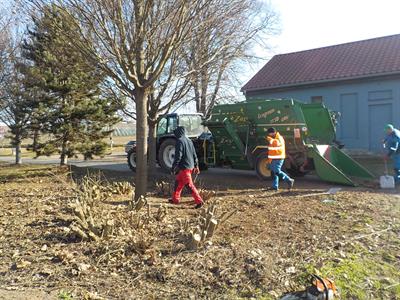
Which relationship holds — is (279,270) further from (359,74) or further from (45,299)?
(359,74)

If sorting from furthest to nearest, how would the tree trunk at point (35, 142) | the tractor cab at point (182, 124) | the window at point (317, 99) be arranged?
1. the window at point (317, 99)
2. the tree trunk at point (35, 142)
3. the tractor cab at point (182, 124)

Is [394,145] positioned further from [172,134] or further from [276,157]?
[172,134]

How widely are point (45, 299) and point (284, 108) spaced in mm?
9502

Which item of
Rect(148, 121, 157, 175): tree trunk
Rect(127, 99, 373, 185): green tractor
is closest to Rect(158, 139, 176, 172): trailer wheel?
Rect(127, 99, 373, 185): green tractor

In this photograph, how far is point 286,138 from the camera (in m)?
12.8

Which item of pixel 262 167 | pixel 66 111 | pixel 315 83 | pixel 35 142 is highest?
pixel 315 83

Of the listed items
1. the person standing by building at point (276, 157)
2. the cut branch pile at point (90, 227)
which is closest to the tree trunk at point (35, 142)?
the person standing by building at point (276, 157)

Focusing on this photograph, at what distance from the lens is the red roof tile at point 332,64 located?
1992 centimetres

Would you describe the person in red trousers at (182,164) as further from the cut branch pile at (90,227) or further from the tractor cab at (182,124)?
the tractor cab at (182,124)

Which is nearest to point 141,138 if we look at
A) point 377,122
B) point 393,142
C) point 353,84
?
point 393,142

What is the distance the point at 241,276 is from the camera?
5.03 meters

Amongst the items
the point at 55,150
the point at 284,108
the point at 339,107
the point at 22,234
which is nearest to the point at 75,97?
the point at 55,150

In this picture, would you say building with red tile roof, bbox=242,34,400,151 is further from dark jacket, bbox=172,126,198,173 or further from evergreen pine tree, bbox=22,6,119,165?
dark jacket, bbox=172,126,198,173

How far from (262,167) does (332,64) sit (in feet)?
36.0
